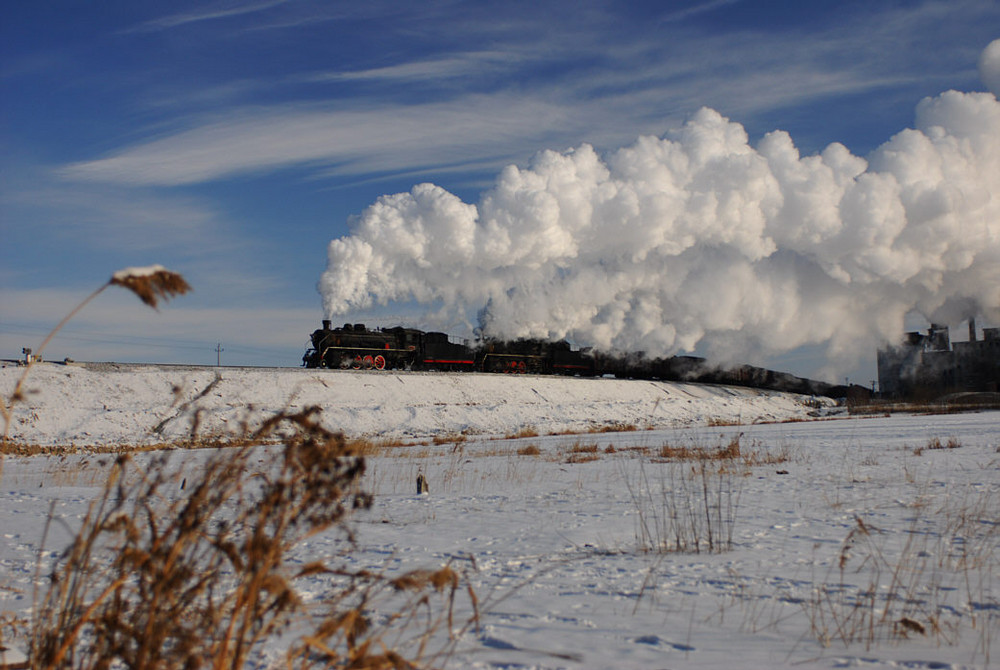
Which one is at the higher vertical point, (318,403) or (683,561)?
(318,403)

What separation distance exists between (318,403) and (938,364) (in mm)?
65453

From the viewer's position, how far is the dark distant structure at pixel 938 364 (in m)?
65.1

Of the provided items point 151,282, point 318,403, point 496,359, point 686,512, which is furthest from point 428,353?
point 151,282

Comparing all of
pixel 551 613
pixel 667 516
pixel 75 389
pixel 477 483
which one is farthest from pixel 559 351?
pixel 551 613

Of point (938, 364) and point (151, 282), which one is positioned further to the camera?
point (938, 364)

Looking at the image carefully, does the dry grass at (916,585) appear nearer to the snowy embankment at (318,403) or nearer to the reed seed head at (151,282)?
the reed seed head at (151,282)

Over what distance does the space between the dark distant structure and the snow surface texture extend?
61914 mm

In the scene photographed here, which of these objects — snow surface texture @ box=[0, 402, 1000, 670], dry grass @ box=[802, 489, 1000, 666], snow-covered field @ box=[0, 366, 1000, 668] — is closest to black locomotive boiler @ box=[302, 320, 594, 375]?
snow-covered field @ box=[0, 366, 1000, 668]

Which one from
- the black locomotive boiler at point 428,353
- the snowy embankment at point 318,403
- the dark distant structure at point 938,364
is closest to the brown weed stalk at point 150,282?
the snowy embankment at point 318,403

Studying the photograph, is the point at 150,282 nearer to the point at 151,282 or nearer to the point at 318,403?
the point at 151,282

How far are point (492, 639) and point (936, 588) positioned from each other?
293cm

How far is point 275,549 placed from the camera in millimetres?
2326

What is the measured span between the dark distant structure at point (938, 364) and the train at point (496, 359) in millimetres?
10515

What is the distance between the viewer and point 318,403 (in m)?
23.3
